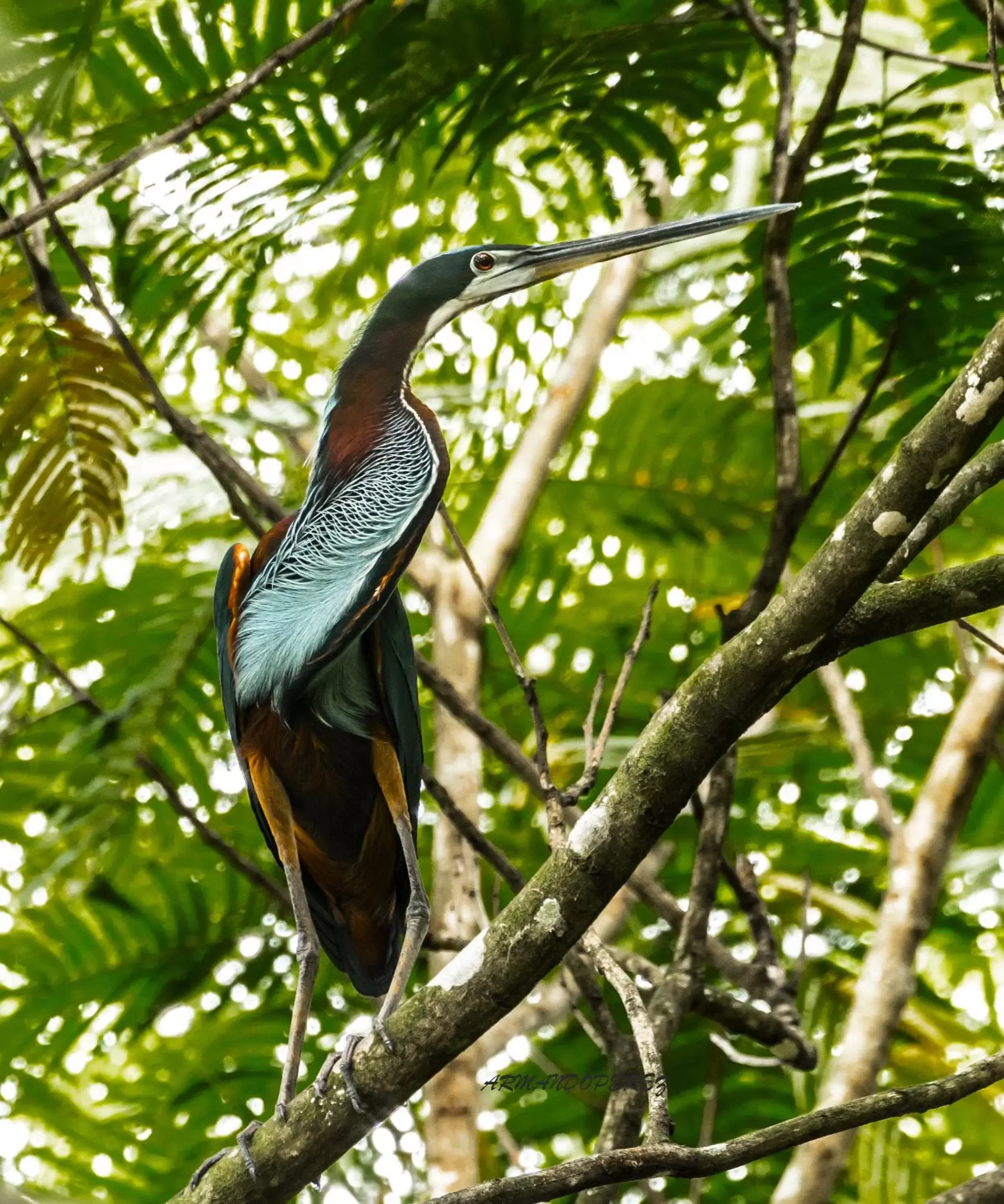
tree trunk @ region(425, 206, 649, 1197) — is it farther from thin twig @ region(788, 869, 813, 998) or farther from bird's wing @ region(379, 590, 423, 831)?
thin twig @ region(788, 869, 813, 998)

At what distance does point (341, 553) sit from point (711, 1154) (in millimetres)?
1687

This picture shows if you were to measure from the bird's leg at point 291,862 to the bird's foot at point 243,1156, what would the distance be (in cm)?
37

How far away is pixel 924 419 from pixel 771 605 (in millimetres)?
363

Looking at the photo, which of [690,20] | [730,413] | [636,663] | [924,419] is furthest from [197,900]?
[924,419]

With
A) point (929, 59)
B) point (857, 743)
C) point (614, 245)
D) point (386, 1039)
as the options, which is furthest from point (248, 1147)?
point (929, 59)

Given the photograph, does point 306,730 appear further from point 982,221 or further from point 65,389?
point 982,221

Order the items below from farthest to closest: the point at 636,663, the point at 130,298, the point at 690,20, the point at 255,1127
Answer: the point at 636,663 → the point at 130,298 → the point at 690,20 → the point at 255,1127

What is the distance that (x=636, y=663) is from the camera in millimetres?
5402

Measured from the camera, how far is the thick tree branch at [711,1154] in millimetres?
1939

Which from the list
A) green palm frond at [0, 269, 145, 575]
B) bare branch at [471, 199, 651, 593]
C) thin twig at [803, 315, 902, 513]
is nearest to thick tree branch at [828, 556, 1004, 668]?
thin twig at [803, 315, 902, 513]

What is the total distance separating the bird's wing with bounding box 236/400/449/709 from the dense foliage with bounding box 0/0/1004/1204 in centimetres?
66

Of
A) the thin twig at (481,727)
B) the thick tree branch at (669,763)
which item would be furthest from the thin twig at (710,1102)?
the thick tree branch at (669,763)

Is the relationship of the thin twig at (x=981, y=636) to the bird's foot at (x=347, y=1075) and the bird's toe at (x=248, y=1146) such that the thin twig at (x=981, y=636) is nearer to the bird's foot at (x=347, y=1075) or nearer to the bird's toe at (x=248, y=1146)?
A: the bird's foot at (x=347, y=1075)

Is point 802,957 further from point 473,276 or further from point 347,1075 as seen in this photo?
point 473,276
